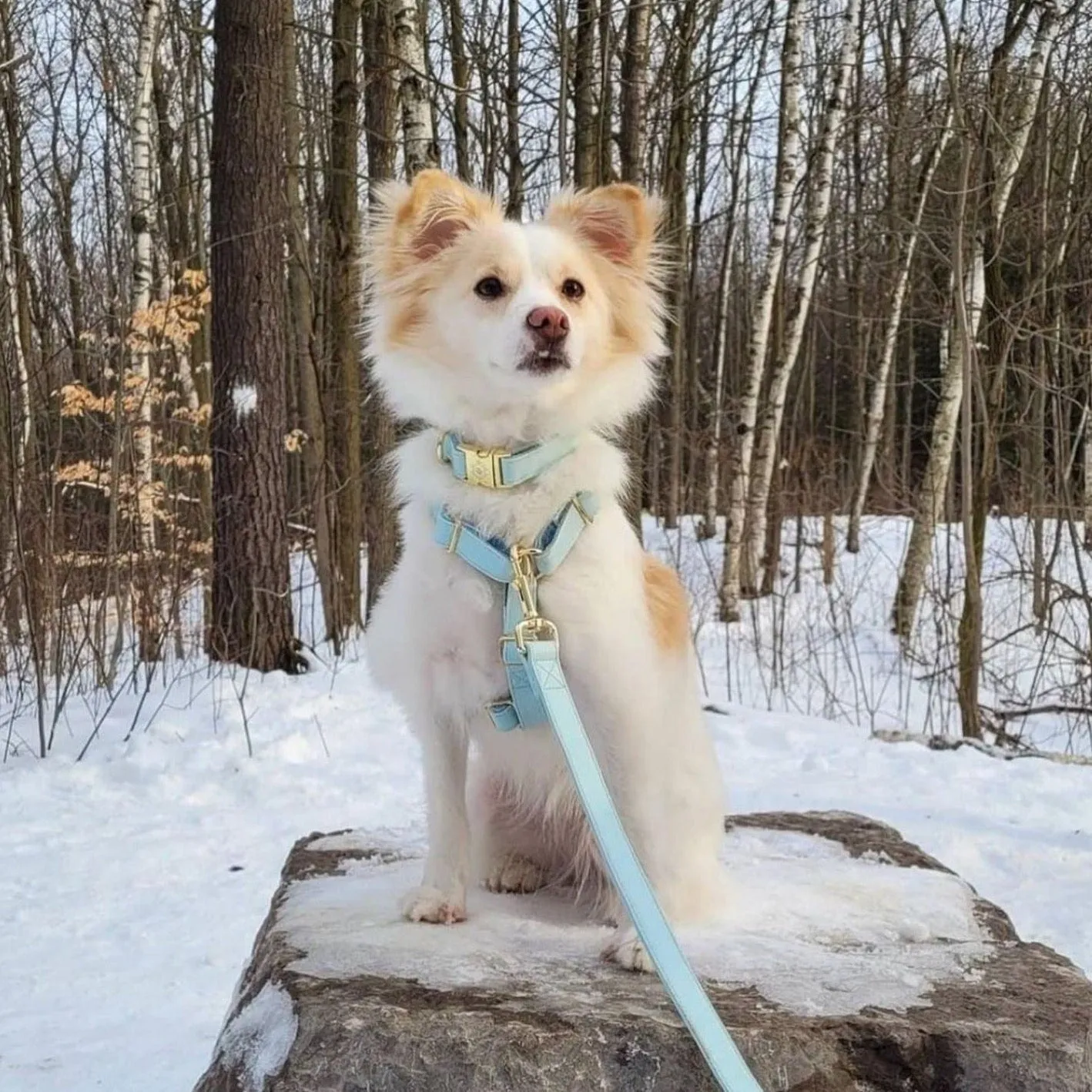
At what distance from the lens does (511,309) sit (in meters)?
2.15

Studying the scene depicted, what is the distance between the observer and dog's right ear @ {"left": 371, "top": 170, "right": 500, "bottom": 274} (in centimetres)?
242

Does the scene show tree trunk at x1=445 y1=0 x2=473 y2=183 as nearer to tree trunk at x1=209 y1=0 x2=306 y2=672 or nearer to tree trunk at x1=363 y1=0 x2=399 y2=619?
tree trunk at x1=363 y1=0 x2=399 y2=619

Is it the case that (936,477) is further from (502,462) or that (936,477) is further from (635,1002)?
(635,1002)

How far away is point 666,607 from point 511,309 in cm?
73

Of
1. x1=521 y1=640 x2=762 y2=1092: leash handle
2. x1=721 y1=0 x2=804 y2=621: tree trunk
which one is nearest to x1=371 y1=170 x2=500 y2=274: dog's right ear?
x1=521 y1=640 x2=762 y2=1092: leash handle

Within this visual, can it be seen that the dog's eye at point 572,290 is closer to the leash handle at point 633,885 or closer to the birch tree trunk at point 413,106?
the leash handle at point 633,885

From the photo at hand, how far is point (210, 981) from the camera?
3.61 metres

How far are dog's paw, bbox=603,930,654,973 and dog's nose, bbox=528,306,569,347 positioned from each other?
117 centimetres

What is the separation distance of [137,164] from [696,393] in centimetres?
1117

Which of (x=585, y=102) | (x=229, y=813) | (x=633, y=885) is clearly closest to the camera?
(x=633, y=885)

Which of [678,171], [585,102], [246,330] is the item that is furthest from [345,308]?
[678,171]

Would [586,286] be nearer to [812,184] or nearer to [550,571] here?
[550,571]

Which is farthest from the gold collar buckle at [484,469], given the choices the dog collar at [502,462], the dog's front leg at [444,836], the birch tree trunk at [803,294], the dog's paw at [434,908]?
the birch tree trunk at [803,294]

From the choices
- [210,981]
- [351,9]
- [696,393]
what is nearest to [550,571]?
[210,981]
